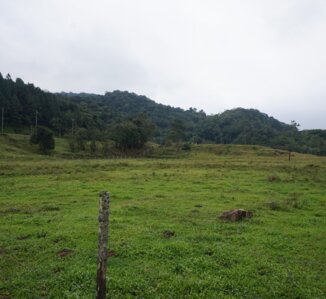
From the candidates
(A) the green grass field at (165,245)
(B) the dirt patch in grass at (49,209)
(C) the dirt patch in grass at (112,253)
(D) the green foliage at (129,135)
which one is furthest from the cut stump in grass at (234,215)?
(D) the green foliage at (129,135)

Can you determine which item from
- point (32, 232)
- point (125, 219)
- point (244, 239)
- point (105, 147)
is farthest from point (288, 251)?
point (105, 147)

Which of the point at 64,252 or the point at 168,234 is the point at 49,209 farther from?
the point at 168,234

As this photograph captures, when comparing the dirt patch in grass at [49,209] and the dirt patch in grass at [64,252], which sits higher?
the dirt patch in grass at [49,209]

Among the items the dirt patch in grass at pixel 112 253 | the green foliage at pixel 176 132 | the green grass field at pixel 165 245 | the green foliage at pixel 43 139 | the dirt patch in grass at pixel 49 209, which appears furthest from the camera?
the green foliage at pixel 176 132

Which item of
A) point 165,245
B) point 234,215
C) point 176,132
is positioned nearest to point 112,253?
point 165,245

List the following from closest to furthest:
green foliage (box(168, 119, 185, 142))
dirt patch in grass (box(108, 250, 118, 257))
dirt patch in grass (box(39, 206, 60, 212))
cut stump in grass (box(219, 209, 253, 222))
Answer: dirt patch in grass (box(108, 250, 118, 257)) → cut stump in grass (box(219, 209, 253, 222)) → dirt patch in grass (box(39, 206, 60, 212)) → green foliage (box(168, 119, 185, 142))

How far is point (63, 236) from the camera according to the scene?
14.4 meters

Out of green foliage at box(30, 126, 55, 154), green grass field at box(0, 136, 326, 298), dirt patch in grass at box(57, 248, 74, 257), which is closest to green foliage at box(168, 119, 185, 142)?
green foliage at box(30, 126, 55, 154)

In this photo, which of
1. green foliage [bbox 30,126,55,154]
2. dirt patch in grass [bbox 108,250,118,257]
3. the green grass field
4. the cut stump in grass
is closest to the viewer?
the green grass field

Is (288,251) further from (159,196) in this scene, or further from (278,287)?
(159,196)

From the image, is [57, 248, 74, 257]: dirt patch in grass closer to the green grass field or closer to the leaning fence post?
the green grass field

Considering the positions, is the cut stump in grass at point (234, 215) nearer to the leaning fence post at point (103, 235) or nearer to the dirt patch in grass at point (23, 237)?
the dirt patch in grass at point (23, 237)

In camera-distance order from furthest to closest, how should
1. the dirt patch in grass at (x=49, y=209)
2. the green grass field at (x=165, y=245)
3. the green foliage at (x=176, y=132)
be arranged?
1. the green foliage at (x=176, y=132)
2. the dirt patch in grass at (x=49, y=209)
3. the green grass field at (x=165, y=245)

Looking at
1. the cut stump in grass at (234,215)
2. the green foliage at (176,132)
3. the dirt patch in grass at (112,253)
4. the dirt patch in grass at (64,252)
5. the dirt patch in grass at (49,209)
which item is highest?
the green foliage at (176,132)
